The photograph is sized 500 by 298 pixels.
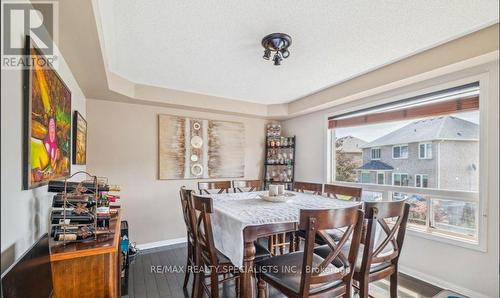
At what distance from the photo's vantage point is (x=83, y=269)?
3.90ft

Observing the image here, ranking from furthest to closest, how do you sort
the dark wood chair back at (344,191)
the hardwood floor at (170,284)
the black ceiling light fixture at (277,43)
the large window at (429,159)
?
the dark wood chair back at (344,191)
the hardwood floor at (170,284)
the large window at (429,159)
the black ceiling light fixture at (277,43)

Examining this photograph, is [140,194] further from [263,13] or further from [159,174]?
[263,13]

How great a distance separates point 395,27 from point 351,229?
4.78 feet

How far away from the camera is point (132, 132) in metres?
3.17

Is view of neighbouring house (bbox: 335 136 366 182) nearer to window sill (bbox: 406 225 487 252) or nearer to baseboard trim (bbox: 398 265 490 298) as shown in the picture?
window sill (bbox: 406 225 487 252)

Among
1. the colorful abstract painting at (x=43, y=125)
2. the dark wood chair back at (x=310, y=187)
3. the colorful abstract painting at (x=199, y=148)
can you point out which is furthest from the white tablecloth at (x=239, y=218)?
the colorful abstract painting at (x=199, y=148)

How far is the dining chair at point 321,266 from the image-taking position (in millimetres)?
1219

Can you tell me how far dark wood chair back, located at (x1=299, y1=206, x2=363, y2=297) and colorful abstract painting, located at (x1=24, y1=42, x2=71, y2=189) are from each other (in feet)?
4.39

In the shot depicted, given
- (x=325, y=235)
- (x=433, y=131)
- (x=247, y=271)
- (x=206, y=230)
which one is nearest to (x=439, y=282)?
(x=433, y=131)

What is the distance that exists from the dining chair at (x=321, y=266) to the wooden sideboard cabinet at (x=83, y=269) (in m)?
0.88

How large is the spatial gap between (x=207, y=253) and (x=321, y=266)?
2.71ft

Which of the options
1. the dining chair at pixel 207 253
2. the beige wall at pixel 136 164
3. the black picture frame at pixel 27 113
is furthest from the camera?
the beige wall at pixel 136 164

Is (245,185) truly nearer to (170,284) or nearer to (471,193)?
(170,284)

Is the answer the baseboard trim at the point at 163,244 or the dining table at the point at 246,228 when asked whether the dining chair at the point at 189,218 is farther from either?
the baseboard trim at the point at 163,244
